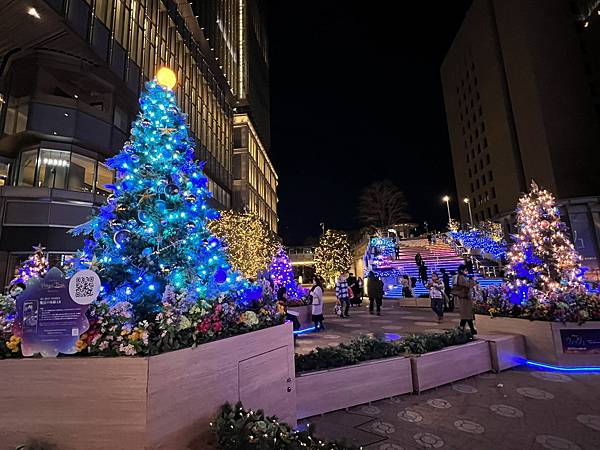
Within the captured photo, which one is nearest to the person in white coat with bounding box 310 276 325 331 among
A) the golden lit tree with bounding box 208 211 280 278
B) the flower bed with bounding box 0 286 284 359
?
the flower bed with bounding box 0 286 284 359

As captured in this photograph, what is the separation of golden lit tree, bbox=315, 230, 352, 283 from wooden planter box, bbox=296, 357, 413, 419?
24.9 metres

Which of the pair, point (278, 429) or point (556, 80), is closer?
point (278, 429)

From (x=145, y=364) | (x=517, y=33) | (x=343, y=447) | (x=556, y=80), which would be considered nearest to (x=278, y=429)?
(x=343, y=447)

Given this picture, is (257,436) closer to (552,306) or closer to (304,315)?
(552,306)

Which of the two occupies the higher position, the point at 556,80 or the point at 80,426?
the point at 556,80

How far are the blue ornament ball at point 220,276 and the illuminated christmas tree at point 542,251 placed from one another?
7687mm

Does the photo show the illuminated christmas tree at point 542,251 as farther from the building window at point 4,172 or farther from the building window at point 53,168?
the building window at point 4,172

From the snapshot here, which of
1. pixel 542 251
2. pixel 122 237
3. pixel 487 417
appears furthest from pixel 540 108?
pixel 122 237

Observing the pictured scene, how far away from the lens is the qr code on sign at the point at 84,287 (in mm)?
3059

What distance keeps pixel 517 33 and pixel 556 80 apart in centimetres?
743

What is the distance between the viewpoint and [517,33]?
121ft

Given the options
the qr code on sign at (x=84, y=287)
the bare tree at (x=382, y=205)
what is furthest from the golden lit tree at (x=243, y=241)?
the bare tree at (x=382, y=205)

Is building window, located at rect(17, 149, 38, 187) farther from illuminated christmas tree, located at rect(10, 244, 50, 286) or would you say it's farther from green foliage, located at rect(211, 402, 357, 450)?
green foliage, located at rect(211, 402, 357, 450)

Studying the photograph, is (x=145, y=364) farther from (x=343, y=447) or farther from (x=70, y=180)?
(x=70, y=180)
